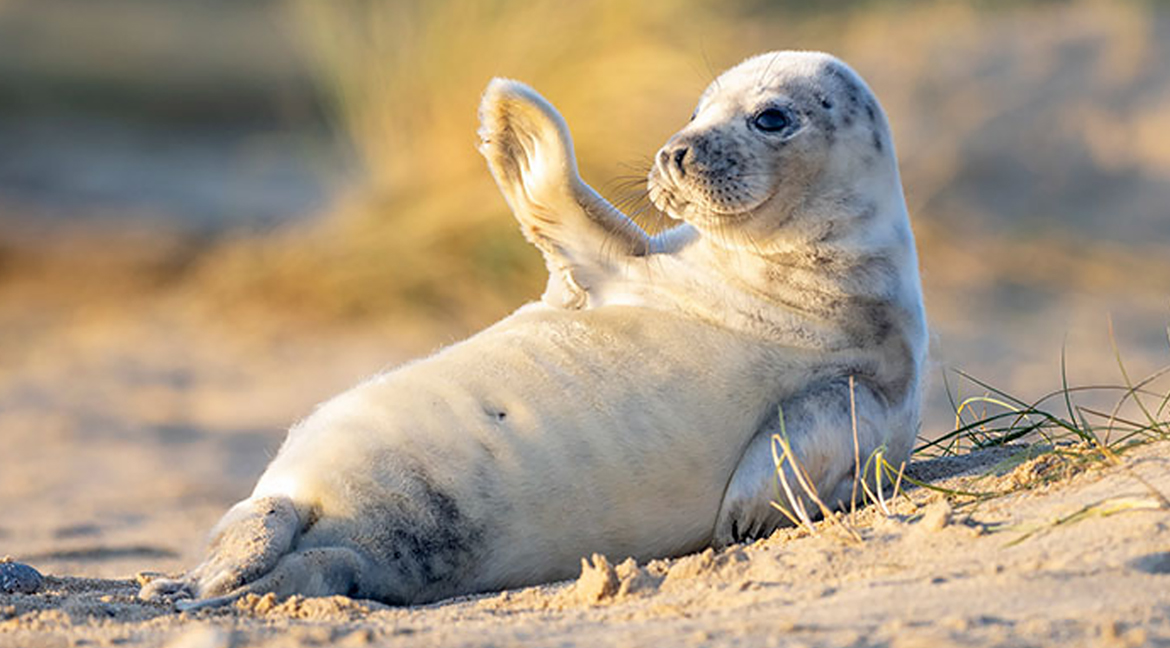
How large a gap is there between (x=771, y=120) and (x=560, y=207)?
562 millimetres

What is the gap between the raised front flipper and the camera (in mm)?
4051

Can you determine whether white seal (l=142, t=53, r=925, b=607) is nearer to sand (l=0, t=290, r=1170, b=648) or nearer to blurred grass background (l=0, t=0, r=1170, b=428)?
sand (l=0, t=290, r=1170, b=648)

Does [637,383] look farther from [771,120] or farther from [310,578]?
[310,578]

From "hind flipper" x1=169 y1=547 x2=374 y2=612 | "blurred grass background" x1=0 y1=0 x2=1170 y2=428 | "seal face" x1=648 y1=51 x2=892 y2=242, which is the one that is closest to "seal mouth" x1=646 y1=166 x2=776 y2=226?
"seal face" x1=648 y1=51 x2=892 y2=242

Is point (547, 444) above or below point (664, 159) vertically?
below

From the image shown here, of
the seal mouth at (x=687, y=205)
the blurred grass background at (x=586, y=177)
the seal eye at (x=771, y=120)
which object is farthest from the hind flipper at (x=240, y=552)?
the blurred grass background at (x=586, y=177)

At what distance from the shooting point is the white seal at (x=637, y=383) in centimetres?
346

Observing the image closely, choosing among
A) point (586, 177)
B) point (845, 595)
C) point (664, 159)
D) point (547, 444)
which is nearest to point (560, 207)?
point (664, 159)

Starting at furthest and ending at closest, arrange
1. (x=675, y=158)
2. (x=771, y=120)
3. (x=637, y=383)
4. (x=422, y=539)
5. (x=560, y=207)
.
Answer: (x=560, y=207), (x=771, y=120), (x=675, y=158), (x=637, y=383), (x=422, y=539)

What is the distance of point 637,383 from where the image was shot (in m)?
3.70

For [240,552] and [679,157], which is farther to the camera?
[679,157]

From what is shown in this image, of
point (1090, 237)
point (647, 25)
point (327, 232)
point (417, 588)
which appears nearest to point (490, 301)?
point (327, 232)

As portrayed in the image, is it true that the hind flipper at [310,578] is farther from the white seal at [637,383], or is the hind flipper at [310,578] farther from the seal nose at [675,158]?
the seal nose at [675,158]

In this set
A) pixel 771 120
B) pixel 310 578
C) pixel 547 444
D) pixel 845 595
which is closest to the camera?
pixel 845 595
